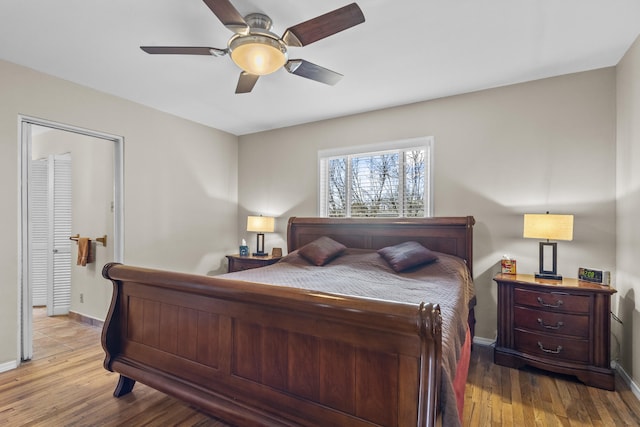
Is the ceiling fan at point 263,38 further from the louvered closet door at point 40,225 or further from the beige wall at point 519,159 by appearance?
the louvered closet door at point 40,225

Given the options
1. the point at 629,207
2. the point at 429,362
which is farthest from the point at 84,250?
the point at 629,207

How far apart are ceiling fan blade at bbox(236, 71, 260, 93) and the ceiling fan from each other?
11 centimetres

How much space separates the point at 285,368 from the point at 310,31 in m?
1.86

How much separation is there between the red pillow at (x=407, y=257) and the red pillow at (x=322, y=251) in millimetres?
585

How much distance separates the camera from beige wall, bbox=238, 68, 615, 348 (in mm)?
2734

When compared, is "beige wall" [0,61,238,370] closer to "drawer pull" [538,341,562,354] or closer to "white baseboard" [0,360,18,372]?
"white baseboard" [0,360,18,372]

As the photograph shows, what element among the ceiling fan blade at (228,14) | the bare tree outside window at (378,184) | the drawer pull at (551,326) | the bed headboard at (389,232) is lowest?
the drawer pull at (551,326)

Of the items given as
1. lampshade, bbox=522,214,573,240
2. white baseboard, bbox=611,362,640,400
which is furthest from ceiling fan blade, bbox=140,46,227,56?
white baseboard, bbox=611,362,640,400

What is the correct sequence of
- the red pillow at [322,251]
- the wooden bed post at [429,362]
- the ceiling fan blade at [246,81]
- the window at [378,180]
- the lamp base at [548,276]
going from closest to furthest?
the wooden bed post at [429,362], the ceiling fan blade at [246,81], the lamp base at [548,276], the red pillow at [322,251], the window at [378,180]

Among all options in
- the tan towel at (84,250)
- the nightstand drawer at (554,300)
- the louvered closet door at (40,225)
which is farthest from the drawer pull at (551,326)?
the louvered closet door at (40,225)

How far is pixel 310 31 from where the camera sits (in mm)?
1858

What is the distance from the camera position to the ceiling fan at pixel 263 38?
5.62 feet

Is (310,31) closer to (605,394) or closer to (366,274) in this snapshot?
(366,274)

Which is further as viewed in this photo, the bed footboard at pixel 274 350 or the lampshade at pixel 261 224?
the lampshade at pixel 261 224
